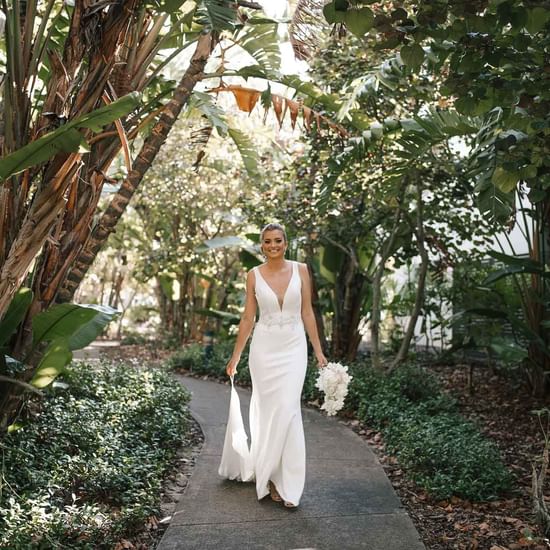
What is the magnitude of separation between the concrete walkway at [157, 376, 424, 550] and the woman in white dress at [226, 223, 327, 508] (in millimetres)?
275

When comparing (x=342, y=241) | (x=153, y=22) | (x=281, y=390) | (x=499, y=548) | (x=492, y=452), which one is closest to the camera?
(x=499, y=548)

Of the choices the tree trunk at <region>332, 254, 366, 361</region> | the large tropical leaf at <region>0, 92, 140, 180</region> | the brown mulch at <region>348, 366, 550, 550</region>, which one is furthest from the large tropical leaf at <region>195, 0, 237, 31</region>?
the tree trunk at <region>332, 254, 366, 361</region>

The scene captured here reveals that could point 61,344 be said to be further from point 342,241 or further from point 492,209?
point 342,241

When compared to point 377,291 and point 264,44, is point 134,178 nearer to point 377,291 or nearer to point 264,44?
point 264,44

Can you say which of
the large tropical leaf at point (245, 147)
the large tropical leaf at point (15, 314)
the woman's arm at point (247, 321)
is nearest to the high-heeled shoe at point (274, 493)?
the woman's arm at point (247, 321)

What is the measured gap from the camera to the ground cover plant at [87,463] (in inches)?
149

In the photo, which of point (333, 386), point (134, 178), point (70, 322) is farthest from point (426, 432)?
point (134, 178)

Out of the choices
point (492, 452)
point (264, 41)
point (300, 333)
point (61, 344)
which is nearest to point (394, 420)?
point (492, 452)

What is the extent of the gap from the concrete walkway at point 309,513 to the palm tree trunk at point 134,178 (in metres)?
2.02

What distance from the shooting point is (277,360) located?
17.6 ft

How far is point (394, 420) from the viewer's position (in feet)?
23.7

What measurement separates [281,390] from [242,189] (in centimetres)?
1064

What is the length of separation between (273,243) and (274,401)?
49.7 inches

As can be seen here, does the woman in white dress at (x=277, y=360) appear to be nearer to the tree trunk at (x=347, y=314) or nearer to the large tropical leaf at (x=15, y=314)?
the large tropical leaf at (x=15, y=314)
